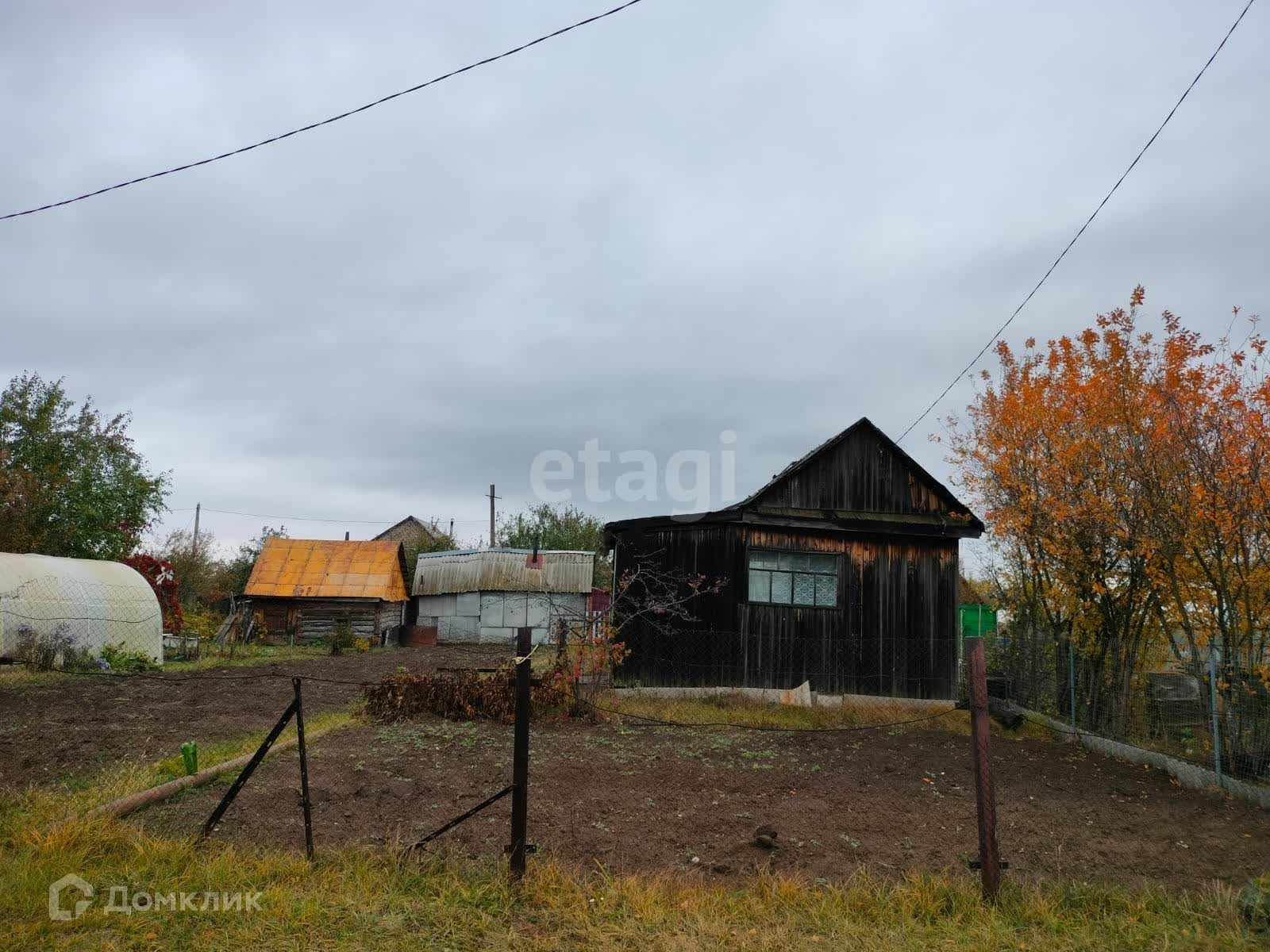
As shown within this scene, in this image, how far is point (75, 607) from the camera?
20.7 metres

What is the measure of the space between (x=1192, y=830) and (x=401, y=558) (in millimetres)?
34763

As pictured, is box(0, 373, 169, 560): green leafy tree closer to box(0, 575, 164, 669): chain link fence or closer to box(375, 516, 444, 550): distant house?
box(0, 575, 164, 669): chain link fence

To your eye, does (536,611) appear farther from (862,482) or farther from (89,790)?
(89,790)

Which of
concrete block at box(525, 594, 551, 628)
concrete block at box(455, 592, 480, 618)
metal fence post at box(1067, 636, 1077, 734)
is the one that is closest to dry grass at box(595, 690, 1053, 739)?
metal fence post at box(1067, 636, 1077, 734)

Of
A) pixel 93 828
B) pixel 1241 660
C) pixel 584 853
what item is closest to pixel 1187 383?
pixel 1241 660

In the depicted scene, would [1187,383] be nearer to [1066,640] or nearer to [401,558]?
[1066,640]

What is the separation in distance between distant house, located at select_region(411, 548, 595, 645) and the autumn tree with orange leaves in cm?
2283

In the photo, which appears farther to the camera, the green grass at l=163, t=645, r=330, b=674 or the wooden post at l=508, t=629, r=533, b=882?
the green grass at l=163, t=645, r=330, b=674

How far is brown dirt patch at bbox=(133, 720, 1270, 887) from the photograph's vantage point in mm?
6328

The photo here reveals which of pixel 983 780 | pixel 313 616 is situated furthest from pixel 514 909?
pixel 313 616

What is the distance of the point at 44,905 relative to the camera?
500 centimetres

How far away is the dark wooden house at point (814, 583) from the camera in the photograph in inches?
591

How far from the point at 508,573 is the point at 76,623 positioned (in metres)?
17.7

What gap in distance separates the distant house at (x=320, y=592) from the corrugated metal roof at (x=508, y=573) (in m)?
2.44
